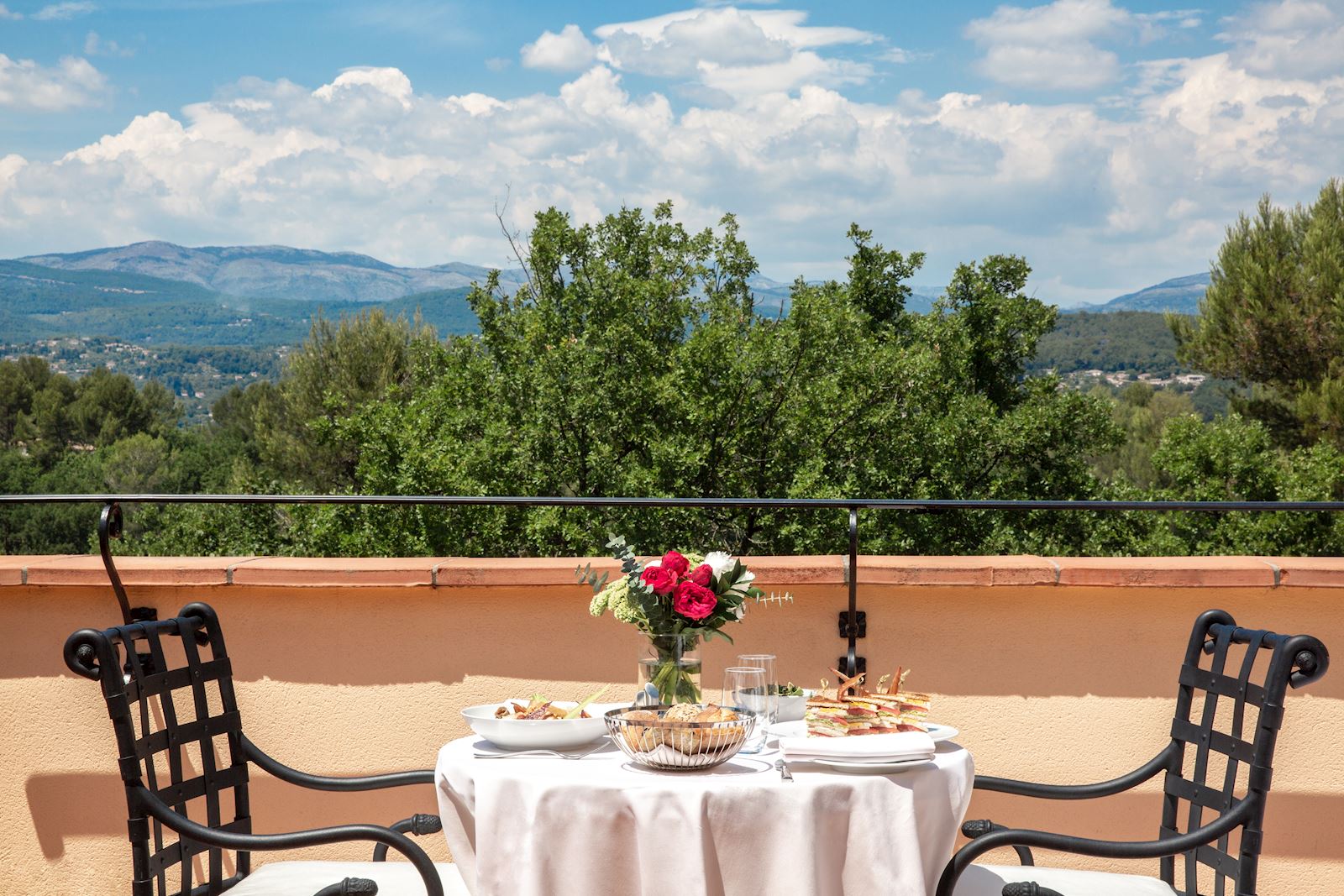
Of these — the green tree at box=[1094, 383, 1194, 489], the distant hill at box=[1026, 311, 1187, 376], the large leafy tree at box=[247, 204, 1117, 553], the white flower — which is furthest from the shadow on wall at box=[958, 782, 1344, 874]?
the distant hill at box=[1026, 311, 1187, 376]

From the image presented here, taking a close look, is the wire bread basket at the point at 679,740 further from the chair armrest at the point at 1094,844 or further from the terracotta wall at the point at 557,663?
the terracotta wall at the point at 557,663

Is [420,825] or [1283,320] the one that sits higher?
[1283,320]

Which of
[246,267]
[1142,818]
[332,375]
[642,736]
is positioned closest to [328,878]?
[642,736]

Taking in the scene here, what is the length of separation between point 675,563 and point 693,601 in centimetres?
6

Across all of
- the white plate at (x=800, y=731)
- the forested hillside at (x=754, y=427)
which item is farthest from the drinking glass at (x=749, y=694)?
the forested hillside at (x=754, y=427)

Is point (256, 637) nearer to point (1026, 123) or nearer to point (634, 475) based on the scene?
point (634, 475)

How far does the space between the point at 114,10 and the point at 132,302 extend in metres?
51.4

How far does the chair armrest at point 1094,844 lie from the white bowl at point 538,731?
548 millimetres

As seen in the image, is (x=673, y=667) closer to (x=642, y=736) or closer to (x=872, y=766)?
(x=642, y=736)

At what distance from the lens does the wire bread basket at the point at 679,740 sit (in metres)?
1.57

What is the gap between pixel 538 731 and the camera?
5.66 ft

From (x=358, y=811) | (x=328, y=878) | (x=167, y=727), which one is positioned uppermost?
(x=167, y=727)

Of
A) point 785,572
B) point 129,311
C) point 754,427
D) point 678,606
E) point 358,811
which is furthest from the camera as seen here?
point 129,311

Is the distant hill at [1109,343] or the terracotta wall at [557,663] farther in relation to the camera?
the distant hill at [1109,343]
